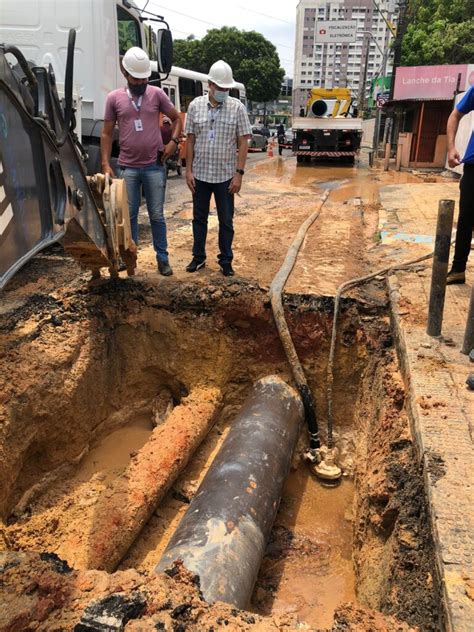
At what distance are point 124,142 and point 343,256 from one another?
8.97ft

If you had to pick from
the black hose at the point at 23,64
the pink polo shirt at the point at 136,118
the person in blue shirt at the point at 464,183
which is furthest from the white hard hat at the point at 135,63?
the person in blue shirt at the point at 464,183

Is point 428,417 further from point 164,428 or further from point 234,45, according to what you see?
point 234,45

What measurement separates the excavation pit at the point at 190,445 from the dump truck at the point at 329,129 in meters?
14.1

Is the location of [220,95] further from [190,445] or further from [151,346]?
[190,445]

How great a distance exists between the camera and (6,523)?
324cm

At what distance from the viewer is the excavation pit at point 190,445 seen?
2.64m

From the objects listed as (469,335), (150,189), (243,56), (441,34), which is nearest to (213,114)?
(150,189)

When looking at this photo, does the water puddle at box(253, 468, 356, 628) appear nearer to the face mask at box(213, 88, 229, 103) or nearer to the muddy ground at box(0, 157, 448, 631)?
the muddy ground at box(0, 157, 448, 631)

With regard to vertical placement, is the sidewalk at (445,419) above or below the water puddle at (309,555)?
above

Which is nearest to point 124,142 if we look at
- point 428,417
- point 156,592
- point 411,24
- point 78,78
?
point 78,78

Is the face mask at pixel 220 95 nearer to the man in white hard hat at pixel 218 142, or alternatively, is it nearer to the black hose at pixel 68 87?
the man in white hard hat at pixel 218 142

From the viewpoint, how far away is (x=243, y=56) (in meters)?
42.8

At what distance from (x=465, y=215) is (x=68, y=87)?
3220 millimetres

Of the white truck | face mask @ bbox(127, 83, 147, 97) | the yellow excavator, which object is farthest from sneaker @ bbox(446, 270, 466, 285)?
the yellow excavator
